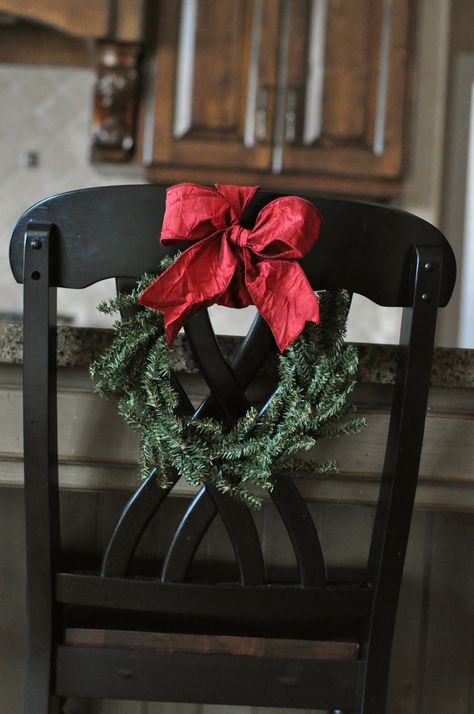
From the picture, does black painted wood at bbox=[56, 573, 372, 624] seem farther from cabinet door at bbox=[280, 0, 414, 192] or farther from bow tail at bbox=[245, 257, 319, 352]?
cabinet door at bbox=[280, 0, 414, 192]

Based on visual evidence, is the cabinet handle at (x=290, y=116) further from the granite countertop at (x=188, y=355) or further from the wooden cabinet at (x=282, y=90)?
the granite countertop at (x=188, y=355)

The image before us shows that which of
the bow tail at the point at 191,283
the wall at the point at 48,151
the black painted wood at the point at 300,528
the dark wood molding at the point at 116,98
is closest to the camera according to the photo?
the bow tail at the point at 191,283

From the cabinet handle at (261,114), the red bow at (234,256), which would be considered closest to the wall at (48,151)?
the cabinet handle at (261,114)

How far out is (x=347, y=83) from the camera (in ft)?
8.16

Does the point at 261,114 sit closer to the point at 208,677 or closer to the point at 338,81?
the point at 338,81

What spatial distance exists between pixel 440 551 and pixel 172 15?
6.65 feet

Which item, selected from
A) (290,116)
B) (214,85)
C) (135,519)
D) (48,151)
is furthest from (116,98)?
(135,519)

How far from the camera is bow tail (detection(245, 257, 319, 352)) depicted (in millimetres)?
647

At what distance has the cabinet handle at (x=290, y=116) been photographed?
247 centimetres

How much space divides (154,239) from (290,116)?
6.29 feet

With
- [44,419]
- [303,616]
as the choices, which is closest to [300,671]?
[303,616]

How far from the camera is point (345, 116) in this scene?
2.49 m

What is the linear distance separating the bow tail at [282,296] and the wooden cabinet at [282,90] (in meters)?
1.89

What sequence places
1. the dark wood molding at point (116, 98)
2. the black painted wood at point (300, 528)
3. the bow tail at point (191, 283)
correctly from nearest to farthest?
the bow tail at point (191, 283)
the black painted wood at point (300, 528)
the dark wood molding at point (116, 98)
